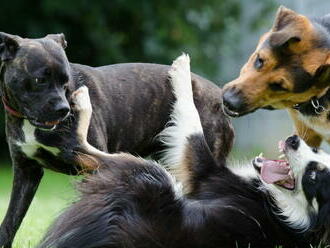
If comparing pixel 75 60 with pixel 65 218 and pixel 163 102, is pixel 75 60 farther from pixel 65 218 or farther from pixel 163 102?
pixel 65 218

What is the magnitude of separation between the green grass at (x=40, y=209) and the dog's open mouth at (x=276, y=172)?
1.34m

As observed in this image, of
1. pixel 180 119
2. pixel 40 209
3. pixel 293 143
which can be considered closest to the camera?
pixel 293 143

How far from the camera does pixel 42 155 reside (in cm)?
571

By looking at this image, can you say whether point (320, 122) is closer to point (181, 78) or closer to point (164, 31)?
point (181, 78)

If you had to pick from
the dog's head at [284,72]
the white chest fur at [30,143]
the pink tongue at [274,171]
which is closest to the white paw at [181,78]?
the dog's head at [284,72]

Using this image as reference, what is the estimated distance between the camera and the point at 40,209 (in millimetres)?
8133

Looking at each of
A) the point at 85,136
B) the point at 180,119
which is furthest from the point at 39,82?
the point at 180,119

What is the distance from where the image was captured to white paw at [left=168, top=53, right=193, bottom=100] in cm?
625

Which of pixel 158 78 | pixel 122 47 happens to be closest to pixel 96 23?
pixel 122 47

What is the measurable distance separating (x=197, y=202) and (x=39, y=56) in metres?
1.49

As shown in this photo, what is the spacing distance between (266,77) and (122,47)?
1088cm

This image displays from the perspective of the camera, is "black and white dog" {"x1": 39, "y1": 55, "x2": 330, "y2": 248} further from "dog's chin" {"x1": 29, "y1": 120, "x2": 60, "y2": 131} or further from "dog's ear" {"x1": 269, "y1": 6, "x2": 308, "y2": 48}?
"dog's ear" {"x1": 269, "y1": 6, "x2": 308, "y2": 48}

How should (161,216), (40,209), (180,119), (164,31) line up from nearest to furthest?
1. (161,216)
2. (180,119)
3. (40,209)
4. (164,31)

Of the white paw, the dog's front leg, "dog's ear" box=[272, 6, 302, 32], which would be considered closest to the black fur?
the dog's front leg
